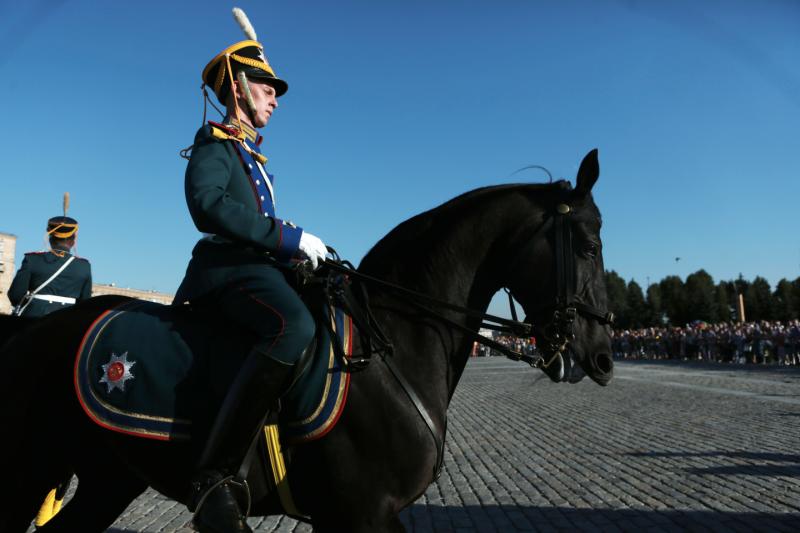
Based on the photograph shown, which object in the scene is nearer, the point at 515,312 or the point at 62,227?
the point at 515,312

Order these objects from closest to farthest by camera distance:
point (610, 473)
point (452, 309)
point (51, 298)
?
1. point (452, 309)
2. point (51, 298)
3. point (610, 473)

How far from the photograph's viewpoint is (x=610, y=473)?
7074mm

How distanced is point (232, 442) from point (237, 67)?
5.72 ft

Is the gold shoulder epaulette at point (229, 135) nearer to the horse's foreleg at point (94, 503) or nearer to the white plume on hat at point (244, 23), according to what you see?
the white plume on hat at point (244, 23)

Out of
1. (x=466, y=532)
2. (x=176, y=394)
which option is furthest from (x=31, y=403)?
(x=466, y=532)

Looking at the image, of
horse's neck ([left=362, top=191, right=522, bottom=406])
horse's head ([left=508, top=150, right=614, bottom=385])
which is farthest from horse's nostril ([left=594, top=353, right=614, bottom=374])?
horse's neck ([left=362, top=191, right=522, bottom=406])

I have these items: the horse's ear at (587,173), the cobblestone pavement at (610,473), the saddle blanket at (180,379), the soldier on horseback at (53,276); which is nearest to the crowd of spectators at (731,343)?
the cobblestone pavement at (610,473)

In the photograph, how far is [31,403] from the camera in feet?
8.60

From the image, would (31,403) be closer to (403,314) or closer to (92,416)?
(92,416)

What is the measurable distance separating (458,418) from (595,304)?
10.3 metres

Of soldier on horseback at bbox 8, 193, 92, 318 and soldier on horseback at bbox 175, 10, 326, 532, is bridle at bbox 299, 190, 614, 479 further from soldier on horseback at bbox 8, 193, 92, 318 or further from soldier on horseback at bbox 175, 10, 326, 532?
soldier on horseback at bbox 8, 193, 92, 318

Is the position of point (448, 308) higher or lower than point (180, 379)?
higher

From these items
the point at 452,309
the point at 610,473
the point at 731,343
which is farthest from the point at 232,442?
the point at 731,343

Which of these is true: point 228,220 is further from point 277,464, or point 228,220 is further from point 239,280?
point 277,464
